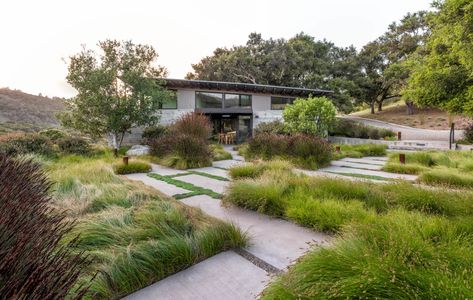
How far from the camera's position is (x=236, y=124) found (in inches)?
672

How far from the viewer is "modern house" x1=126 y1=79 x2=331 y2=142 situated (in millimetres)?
14734

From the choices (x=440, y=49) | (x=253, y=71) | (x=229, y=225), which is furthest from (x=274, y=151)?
(x=253, y=71)

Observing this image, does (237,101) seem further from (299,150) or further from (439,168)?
(439,168)

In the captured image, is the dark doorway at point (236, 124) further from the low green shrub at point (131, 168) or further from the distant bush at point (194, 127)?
the low green shrub at point (131, 168)

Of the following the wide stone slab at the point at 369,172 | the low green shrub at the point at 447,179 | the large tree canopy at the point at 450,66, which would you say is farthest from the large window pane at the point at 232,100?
the low green shrub at the point at 447,179

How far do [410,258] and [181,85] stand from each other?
47.9ft

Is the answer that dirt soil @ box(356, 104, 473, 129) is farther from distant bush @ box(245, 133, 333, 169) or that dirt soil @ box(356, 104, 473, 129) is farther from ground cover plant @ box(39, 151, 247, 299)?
ground cover plant @ box(39, 151, 247, 299)

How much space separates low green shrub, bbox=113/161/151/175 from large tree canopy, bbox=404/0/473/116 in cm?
1114

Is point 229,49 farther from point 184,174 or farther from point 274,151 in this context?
point 184,174

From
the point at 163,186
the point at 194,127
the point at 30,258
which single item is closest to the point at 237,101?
the point at 194,127

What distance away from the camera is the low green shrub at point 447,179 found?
14.5 ft

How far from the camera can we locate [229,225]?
8.05 ft

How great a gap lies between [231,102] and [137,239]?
569 inches

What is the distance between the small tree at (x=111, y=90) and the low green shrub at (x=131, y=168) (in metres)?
4.25
